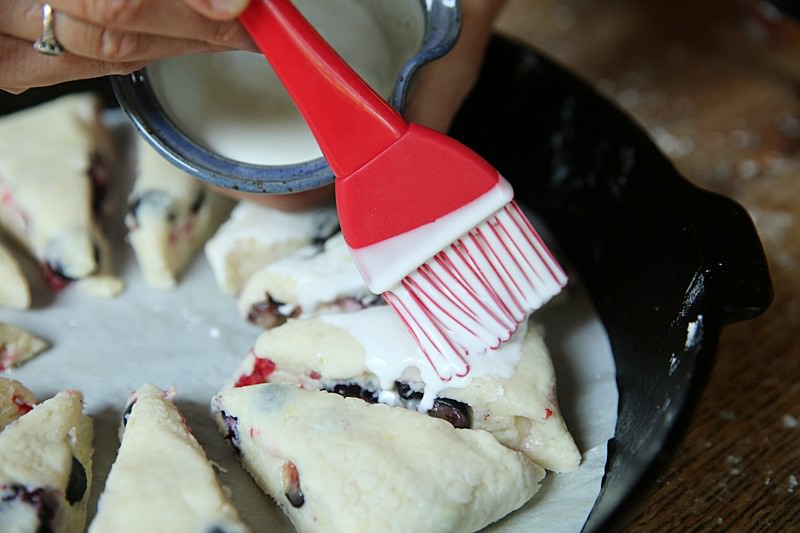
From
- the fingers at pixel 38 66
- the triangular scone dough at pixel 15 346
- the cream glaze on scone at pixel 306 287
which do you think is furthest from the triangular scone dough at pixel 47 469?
the fingers at pixel 38 66

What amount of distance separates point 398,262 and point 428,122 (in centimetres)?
29

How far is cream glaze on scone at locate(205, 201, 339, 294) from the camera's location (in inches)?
49.0

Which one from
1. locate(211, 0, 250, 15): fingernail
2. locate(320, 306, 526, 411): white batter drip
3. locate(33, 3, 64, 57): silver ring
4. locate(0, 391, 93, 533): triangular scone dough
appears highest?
locate(211, 0, 250, 15): fingernail

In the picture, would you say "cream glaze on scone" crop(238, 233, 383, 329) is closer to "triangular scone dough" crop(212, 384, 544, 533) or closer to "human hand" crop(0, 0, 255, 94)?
"triangular scone dough" crop(212, 384, 544, 533)

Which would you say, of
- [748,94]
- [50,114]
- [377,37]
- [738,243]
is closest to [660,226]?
[738,243]

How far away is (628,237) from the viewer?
120cm

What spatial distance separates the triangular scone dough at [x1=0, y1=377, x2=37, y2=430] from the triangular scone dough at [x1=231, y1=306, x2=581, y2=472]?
0.26 m

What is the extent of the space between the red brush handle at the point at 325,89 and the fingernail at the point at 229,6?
3cm

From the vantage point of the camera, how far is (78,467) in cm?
98

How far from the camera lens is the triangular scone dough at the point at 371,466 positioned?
2.91ft

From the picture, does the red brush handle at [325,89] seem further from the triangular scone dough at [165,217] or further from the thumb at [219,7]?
the triangular scone dough at [165,217]

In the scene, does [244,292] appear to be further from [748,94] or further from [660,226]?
[748,94]

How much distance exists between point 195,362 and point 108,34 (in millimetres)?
518

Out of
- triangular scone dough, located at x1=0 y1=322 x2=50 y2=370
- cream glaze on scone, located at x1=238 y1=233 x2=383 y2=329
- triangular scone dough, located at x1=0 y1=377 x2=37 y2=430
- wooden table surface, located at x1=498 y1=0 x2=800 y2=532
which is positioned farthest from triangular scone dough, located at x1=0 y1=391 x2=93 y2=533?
wooden table surface, located at x1=498 y1=0 x2=800 y2=532
